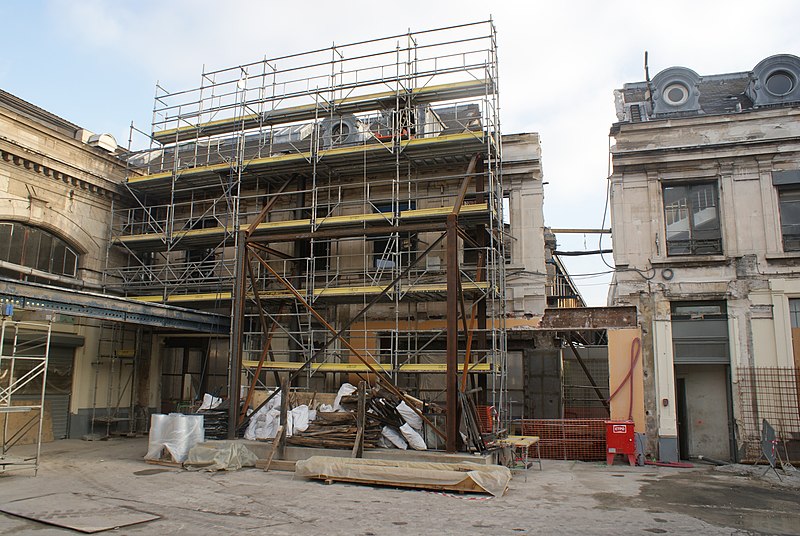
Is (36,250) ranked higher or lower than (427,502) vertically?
higher

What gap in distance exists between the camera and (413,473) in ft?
37.9

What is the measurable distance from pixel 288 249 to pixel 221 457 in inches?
316

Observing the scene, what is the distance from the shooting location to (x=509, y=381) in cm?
1784

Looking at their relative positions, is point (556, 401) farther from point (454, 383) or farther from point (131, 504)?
point (131, 504)

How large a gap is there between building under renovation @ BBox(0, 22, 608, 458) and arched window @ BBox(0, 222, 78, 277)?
0.06m

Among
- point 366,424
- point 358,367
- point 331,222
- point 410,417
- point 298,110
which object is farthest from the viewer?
point 298,110

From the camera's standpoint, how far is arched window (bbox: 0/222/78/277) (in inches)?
701

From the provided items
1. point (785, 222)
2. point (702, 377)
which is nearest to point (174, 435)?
point (702, 377)

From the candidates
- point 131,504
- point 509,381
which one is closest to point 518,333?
point 509,381

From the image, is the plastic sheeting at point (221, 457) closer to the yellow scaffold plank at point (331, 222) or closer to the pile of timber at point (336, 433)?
the pile of timber at point (336, 433)

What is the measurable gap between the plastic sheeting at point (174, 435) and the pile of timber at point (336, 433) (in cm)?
224

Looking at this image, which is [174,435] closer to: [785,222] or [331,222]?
[331,222]

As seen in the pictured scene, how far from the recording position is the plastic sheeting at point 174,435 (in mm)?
14258

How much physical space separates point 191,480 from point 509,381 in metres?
9.19
